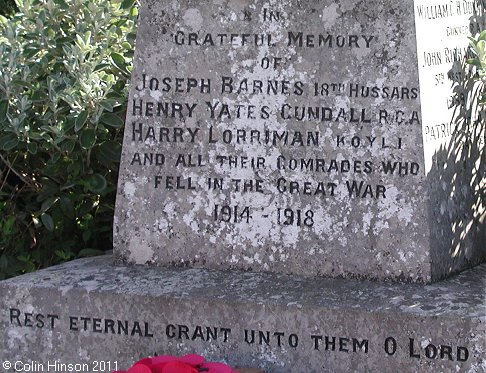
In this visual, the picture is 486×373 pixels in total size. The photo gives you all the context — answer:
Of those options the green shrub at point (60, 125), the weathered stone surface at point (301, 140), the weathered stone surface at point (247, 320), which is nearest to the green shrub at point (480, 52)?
the weathered stone surface at point (301, 140)

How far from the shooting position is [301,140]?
11.4 feet

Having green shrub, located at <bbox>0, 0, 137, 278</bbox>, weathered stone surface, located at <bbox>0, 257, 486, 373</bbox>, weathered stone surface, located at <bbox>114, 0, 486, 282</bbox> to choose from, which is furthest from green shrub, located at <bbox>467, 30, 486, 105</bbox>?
green shrub, located at <bbox>0, 0, 137, 278</bbox>

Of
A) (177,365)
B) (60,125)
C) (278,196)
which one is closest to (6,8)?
(60,125)

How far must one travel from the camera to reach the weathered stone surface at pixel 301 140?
3.38 meters

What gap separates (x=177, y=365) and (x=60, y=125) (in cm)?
140

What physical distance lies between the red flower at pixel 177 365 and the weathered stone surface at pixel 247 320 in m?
0.17

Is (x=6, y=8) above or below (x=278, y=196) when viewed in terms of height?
above

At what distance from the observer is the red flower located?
2.93 meters

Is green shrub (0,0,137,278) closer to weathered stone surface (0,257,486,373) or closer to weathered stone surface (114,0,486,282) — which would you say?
weathered stone surface (114,0,486,282)

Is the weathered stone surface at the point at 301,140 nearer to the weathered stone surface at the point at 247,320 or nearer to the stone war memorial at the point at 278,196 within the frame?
the stone war memorial at the point at 278,196

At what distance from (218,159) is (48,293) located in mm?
697

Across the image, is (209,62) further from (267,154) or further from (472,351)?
(472,351)

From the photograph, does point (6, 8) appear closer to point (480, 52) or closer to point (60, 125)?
point (60, 125)

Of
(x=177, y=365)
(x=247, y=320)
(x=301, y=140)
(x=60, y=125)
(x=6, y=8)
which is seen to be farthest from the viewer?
(x=6, y=8)
